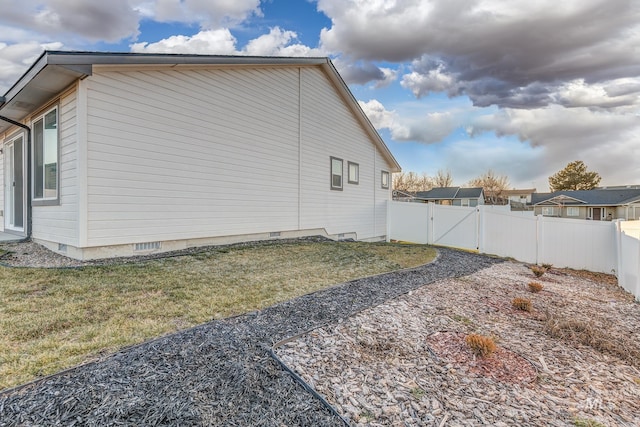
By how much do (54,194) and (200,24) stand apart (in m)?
6.62

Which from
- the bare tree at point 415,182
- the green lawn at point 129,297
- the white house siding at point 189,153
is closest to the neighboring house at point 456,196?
the bare tree at point 415,182

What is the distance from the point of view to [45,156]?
7102 mm

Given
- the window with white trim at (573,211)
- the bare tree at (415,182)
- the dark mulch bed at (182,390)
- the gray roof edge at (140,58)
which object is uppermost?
the bare tree at (415,182)

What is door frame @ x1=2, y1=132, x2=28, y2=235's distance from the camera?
807 cm

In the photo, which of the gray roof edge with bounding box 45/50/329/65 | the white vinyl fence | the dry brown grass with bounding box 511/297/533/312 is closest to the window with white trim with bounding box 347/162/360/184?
the white vinyl fence

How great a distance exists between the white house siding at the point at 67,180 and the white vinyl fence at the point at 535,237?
34.3 ft

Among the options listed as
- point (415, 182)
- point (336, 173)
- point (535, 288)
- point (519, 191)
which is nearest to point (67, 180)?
point (336, 173)

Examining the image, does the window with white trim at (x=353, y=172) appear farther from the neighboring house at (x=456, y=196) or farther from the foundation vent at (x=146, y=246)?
the neighboring house at (x=456, y=196)

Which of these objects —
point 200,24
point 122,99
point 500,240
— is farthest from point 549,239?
point 200,24

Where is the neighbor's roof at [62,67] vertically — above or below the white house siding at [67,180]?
above

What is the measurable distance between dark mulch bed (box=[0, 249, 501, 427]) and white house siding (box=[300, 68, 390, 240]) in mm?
7983

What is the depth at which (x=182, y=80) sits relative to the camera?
23.7 feet

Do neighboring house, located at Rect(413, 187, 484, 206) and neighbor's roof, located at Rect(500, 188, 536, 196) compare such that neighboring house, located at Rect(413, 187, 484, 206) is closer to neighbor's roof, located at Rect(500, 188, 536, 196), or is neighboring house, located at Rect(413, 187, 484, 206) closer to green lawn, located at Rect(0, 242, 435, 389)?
neighbor's roof, located at Rect(500, 188, 536, 196)

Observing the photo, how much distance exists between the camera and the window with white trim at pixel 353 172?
1328 cm
